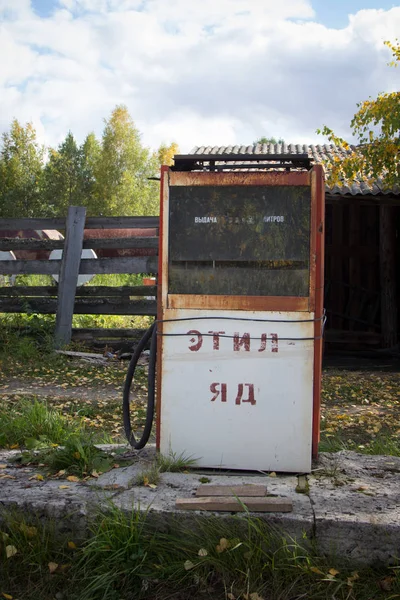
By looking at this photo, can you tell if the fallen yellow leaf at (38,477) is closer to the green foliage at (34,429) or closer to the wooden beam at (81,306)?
the green foliage at (34,429)

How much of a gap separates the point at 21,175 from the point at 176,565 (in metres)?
43.0

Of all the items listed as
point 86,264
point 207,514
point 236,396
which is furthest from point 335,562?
point 86,264

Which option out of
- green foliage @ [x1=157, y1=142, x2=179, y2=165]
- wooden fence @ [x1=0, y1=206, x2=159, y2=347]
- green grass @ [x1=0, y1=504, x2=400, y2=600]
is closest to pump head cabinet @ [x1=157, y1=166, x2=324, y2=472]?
green grass @ [x1=0, y1=504, x2=400, y2=600]

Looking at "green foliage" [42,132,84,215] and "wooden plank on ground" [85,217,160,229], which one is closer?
"wooden plank on ground" [85,217,160,229]

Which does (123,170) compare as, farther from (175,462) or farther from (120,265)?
(175,462)

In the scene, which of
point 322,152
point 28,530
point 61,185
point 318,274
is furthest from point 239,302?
point 61,185

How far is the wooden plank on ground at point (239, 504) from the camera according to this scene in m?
3.07

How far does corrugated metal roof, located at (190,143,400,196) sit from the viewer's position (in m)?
11.2

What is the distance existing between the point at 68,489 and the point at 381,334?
397 inches

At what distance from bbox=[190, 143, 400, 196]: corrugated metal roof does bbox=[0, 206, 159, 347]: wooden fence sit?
2.43 m

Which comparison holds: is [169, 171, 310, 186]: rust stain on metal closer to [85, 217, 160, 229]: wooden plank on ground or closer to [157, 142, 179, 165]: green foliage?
[85, 217, 160, 229]: wooden plank on ground

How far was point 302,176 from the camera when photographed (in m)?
3.57

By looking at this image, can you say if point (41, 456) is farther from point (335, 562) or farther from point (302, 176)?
point (302, 176)

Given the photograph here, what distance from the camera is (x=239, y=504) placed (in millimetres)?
3092
